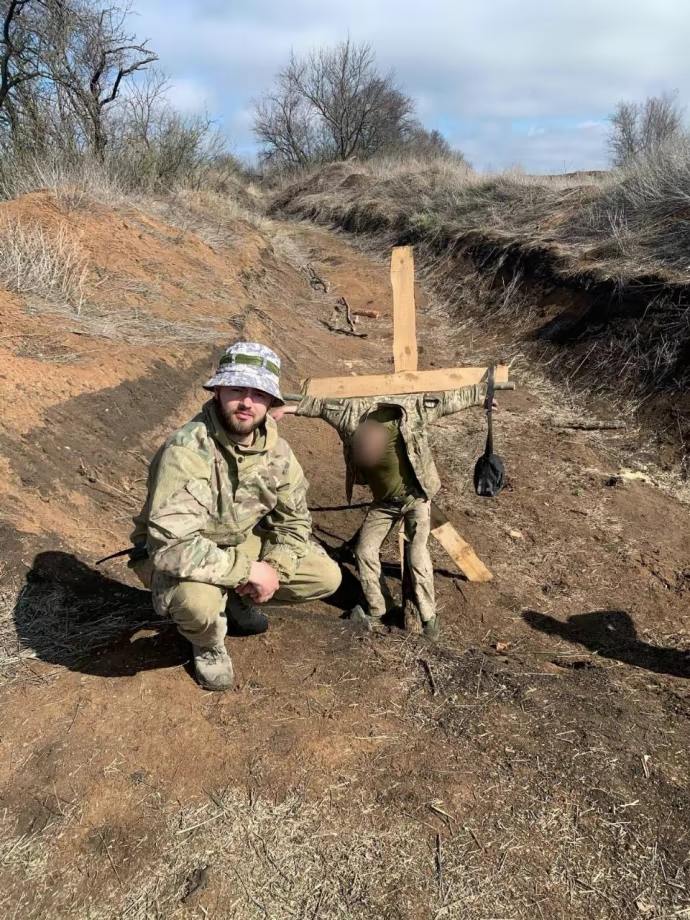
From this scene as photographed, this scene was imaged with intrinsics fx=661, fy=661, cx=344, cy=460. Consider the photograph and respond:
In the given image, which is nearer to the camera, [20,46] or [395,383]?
[395,383]

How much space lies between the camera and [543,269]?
431 inches

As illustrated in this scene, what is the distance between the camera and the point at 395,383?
12.9ft

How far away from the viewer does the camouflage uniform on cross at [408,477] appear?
3.75m

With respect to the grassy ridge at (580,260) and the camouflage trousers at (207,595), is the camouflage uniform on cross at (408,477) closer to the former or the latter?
the camouflage trousers at (207,595)

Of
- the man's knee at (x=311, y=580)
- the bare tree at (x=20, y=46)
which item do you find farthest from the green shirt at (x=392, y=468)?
the bare tree at (x=20, y=46)

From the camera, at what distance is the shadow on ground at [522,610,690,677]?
13.1 feet

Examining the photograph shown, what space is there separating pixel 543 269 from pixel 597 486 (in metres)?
5.94

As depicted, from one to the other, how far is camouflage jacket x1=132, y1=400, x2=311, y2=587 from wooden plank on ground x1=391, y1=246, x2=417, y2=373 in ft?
4.33

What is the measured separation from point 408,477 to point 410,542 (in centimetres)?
44

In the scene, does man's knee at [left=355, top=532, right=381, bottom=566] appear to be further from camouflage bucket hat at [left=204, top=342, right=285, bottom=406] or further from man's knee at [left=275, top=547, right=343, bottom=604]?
camouflage bucket hat at [left=204, top=342, right=285, bottom=406]

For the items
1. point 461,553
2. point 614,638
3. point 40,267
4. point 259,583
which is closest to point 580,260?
point 461,553

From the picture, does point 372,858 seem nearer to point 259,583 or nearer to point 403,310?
point 259,583

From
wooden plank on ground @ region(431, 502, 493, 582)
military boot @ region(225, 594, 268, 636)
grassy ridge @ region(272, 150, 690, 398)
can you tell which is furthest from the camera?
grassy ridge @ region(272, 150, 690, 398)

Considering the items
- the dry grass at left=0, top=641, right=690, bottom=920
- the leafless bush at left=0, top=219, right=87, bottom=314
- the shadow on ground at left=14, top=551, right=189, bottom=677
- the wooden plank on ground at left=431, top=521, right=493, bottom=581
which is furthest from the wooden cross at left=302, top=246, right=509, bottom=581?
the leafless bush at left=0, top=219, right=87, bottom=314
